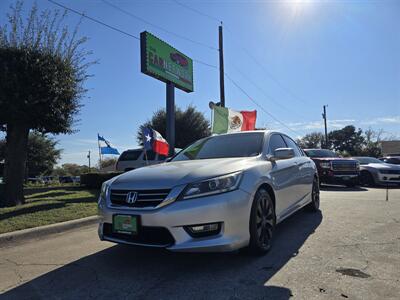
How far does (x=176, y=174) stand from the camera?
12.9 ft

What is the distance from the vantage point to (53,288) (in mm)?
3518

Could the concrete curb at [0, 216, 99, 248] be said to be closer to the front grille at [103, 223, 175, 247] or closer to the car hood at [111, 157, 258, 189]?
the car hood at [111, 157, 258, 189]

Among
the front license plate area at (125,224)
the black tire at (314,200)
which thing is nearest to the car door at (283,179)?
the black tire at (314,200)

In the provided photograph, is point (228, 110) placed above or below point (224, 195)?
above

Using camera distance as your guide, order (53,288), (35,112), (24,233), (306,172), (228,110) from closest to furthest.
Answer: (53,288), (24,233), (306,172), (35,112), (228,110)

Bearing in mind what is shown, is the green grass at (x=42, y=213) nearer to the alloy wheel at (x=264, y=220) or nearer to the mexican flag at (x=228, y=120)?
the alloy wheel at (x=264, y=220)

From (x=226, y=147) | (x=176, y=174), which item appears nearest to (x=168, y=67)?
(x=226, y=147)

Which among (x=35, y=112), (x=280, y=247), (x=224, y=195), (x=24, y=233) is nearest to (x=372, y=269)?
(x=280, y=247)

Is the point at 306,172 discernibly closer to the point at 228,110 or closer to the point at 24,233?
the point at 24,233

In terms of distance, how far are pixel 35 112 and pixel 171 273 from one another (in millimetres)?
6023

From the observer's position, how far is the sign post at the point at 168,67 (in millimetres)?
12023

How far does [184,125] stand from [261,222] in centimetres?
2946

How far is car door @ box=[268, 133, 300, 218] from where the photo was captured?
4.81 metres

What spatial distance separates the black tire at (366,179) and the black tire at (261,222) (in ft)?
37.6
